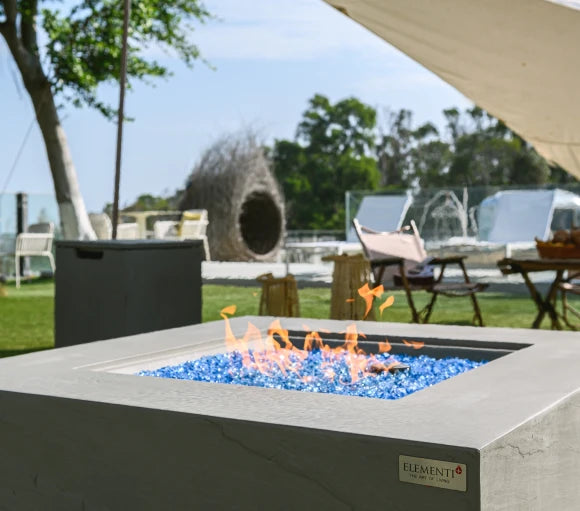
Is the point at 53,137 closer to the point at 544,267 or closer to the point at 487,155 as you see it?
the point at 544,267

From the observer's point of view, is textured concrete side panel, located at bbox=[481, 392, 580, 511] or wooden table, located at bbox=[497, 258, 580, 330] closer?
textured concrete side panel, located at bbox=[481, 392, 580, 511]

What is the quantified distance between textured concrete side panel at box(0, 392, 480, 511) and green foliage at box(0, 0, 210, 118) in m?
10.1

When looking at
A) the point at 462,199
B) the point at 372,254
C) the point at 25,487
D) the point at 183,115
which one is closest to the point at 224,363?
the point at 25,487

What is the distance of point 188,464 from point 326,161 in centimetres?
2355

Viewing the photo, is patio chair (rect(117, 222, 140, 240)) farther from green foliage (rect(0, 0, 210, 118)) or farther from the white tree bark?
green foliage (rect(0, 0, 210, 118))

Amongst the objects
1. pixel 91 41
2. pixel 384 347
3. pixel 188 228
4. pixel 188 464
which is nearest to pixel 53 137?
pixel 91 41

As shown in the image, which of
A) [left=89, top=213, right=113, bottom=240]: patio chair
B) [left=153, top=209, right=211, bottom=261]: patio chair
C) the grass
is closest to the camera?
the grass

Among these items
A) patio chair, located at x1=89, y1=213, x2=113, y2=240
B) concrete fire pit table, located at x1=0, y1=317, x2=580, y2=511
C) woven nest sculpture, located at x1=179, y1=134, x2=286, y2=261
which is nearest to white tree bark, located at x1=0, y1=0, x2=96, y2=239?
patio chair, located at x1=89, y1=213, x2=113, y2=240

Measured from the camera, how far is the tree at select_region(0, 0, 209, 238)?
11.2 m

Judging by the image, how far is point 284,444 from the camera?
1.52m

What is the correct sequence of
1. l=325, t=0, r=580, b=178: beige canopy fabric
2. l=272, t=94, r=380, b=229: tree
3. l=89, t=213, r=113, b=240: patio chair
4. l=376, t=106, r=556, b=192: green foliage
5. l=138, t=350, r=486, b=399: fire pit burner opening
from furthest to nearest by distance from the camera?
l=376, t=106, r=556, b=192: green foliage, l=272, t=94, r=380, b=229: tree, l=89, t=213, r=113, b=240: patio chair, l=325, t=0, r=580, b=178: beige canopy fabric, l=138, t=350, r=486, b=399: fire pit burner opening

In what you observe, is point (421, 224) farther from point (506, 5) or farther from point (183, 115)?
point (183, 115)

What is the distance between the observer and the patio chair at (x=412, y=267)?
17.2ft

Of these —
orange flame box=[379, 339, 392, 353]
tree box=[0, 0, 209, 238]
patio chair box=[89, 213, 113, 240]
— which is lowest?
orange flame box=[379, 339, 392, 353]
